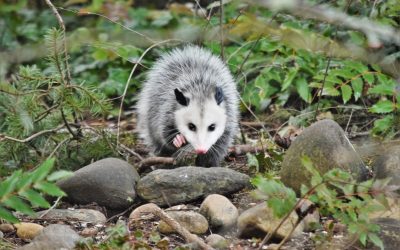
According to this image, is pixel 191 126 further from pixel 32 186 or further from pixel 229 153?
pixel 32 186

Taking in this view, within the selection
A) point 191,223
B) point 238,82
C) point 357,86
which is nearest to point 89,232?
point 191,223

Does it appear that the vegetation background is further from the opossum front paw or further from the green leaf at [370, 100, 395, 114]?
the opossum front paw

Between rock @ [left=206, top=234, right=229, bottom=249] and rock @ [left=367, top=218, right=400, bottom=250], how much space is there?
55 centimetres

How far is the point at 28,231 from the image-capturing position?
3100mm

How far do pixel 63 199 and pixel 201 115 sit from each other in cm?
96

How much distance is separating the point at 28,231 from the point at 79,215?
0.31 meters

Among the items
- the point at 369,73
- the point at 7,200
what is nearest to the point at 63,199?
the point at 7,200

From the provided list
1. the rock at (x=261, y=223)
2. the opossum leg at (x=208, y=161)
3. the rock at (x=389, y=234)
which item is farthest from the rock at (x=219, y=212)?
the opossum leg at (x=208, y=161)

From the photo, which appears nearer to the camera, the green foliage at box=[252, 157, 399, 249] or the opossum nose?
the green foliage at box=[252, 157, 399, 249]

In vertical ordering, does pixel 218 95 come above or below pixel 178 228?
above

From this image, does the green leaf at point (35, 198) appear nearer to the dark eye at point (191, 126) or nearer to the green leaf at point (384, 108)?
the dark eye at point (191, 126)

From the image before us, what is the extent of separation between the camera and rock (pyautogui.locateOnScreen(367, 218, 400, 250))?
2.61 m

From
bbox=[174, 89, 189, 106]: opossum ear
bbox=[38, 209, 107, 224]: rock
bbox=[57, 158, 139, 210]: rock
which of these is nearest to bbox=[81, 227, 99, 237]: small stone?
bbox=[38, 209, 107, 224]: rock

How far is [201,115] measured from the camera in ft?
13.5
